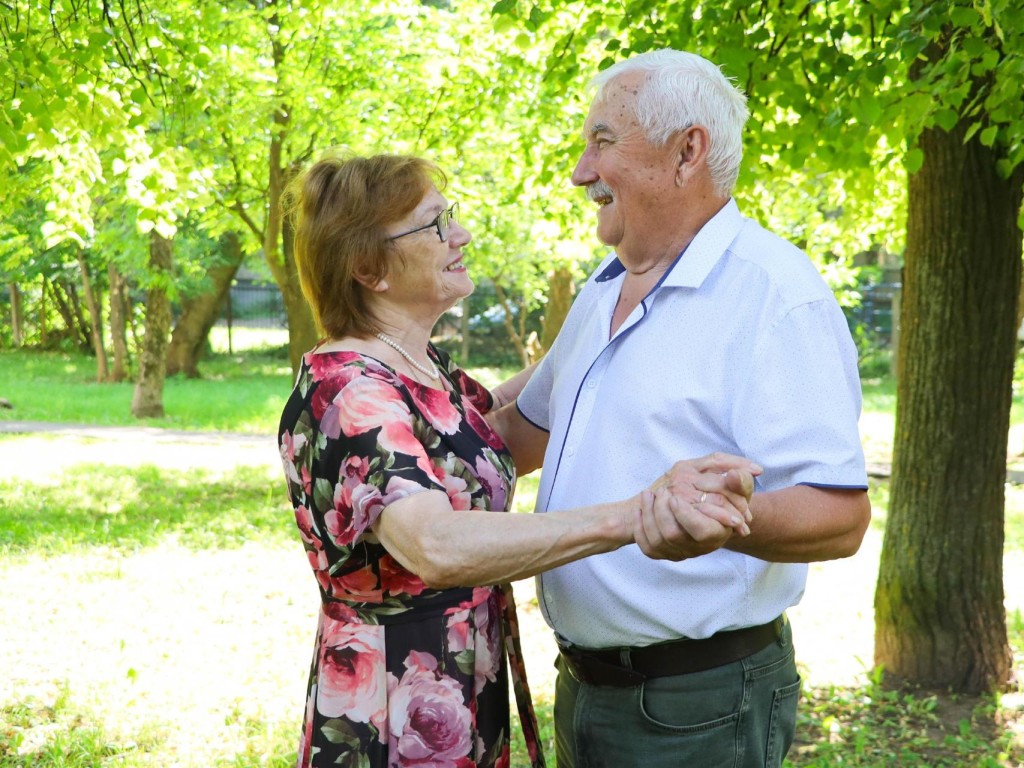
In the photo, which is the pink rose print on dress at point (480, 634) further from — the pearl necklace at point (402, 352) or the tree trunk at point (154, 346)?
the tree trunk at point (154, 346)

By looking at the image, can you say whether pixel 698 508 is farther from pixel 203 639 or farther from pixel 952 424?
pixel 203 639

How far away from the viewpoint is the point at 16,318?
30.5 metres

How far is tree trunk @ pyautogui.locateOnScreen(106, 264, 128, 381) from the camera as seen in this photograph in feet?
71.3

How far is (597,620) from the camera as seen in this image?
233 centimetres

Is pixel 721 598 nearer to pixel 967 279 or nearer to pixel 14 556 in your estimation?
pixel 967 279

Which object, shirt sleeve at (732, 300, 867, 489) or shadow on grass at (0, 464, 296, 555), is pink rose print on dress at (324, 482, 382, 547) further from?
shadow on grass at (0, 464, 296, 555)

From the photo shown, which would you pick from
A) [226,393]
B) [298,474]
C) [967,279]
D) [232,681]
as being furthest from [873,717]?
[226,393]

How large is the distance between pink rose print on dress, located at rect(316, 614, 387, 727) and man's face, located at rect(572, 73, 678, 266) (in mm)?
1054

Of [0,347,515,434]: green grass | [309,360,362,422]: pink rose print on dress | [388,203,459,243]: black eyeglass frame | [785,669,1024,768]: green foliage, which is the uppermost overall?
[388,203,459,243]: black eyeglass frame

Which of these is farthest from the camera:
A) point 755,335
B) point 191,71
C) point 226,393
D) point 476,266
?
point 226,393

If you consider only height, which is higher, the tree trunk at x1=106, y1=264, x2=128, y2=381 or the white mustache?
the white mustache

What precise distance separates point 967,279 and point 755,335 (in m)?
3.15

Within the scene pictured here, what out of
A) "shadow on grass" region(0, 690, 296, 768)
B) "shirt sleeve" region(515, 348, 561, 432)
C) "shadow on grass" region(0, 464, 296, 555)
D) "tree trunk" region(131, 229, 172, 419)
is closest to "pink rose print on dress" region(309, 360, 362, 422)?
"shirt sleeve" region(515, 348, 561, 432)

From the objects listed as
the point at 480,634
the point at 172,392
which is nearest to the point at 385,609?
the point at 480,634
